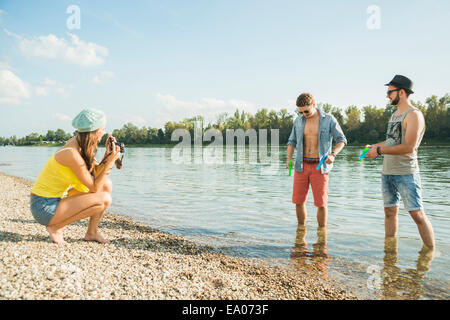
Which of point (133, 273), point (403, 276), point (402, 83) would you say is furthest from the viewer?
point (402, 83)

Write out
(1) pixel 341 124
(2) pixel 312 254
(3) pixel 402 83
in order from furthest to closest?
(1) pixel 341 124 → (2) pixel 312 254 → (3) pixel 402 83

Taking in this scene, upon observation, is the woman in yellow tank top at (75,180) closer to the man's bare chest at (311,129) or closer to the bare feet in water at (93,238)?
the bare feet in water at (93,238)

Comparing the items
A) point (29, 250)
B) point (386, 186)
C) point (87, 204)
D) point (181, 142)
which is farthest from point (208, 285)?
point (181, 142)

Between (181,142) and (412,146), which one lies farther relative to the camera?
(181,142)

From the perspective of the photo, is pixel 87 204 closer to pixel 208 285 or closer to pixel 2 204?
pixel 208 285

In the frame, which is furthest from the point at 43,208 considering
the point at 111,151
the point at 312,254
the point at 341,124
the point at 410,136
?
the point at 341,124

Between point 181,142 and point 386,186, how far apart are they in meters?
131

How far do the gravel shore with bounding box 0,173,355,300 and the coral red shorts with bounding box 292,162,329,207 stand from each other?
162 centimetres

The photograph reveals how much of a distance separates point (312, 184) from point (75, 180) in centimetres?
415

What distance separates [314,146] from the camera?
6105 mm

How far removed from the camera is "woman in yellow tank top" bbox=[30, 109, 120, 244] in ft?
14.2

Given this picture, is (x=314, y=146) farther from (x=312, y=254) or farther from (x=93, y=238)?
(x=93, y=238)
